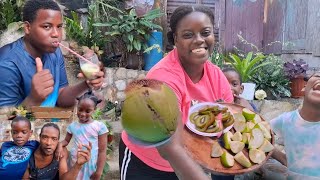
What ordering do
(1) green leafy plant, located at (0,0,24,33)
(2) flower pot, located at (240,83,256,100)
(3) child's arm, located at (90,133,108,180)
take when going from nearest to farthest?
(3) child's arm, located at (90,133,108,180) → (1) green leafy plant, located at (0,0,24,33) → (2) flower pot, located at (240,83,256,100)

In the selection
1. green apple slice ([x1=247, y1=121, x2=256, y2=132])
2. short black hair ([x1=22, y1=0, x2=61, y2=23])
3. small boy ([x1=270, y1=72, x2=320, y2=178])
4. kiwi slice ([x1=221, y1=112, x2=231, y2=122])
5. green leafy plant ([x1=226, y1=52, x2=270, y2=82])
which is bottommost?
green leafy plant ([x1=226, y1=52, x2=270, y2=82])

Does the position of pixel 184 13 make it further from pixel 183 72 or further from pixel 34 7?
pixel 34 7

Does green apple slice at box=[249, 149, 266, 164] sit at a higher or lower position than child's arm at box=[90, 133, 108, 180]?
higher

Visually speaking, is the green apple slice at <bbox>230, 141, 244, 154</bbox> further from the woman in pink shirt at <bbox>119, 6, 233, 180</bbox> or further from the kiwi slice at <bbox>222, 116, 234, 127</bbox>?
the woman in pink shirt at <bbox>119, 6, 233, 180</bbox>

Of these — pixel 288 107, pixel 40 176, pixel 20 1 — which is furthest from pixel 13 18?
pixel 288 107

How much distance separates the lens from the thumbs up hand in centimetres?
137

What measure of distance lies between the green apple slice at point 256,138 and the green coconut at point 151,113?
97 cm

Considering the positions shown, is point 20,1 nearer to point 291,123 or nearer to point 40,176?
point 40,176

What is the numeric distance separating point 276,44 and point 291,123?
5246mm

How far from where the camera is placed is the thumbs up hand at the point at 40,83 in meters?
1.37

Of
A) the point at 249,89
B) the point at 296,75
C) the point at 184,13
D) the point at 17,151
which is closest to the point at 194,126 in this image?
the point at 184,13

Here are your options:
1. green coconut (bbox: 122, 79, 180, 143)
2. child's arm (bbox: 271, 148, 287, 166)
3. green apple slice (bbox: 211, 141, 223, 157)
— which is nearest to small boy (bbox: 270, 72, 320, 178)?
child's arm (bbox: 271, 148, 287, 166)

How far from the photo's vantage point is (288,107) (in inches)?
213

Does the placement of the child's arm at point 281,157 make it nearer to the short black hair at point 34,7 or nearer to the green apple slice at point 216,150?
the green apple slice at point 216,150
